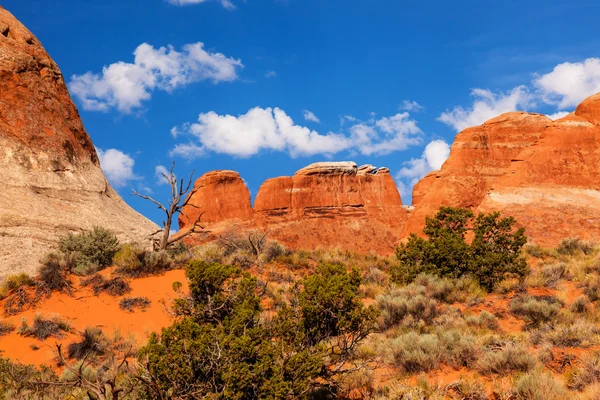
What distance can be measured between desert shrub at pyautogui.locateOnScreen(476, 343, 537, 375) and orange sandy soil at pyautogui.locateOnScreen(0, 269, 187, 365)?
8869 mm

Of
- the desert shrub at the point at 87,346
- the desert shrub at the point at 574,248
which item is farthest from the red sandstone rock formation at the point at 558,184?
the desert shrub at the point at 87,346

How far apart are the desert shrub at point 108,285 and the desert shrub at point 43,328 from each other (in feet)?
7.74

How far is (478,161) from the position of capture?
4794cm

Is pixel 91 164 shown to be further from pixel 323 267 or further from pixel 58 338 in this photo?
pixel 323 267

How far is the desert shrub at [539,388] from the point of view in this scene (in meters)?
7.11

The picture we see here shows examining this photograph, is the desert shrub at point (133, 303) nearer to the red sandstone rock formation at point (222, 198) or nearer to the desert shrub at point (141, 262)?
the desert shrub at point (141, 262)

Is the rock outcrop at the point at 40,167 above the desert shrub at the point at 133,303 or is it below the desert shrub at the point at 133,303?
above

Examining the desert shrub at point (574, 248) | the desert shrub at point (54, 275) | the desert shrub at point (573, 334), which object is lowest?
the desert shrub at point (573, 334)

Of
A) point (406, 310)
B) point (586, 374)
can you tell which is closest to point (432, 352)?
point (586, 374)

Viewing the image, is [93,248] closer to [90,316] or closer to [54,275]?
[54,275]

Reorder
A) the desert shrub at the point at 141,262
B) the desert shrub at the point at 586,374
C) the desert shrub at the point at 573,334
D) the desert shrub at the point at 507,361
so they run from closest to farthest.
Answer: the desert shrub at the point at 586,374
the desert shrub at the point at 507,361
the desert shrub at the point at 573,334
the desert shrub at the point at 141,262

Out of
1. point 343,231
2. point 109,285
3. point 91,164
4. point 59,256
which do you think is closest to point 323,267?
point 109,285

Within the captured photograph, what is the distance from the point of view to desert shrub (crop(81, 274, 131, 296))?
1662 centimetres

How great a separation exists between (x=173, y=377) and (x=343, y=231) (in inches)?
2563
